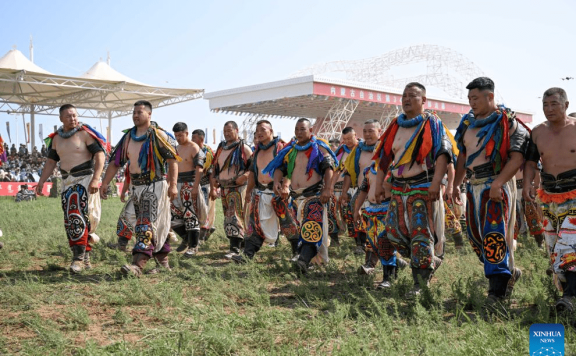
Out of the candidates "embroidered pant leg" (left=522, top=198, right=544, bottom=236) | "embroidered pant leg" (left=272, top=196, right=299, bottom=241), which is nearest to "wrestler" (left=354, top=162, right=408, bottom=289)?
"embroidered pant leg" (left=272, top=196, right=299, bottom=241)

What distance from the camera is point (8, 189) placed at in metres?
25.0

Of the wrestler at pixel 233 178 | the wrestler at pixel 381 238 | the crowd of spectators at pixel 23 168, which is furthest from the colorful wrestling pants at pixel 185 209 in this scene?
the crowd of spectators at pixel 23 168

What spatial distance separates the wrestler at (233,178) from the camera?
352 inches

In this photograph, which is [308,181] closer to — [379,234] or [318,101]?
[379,234]

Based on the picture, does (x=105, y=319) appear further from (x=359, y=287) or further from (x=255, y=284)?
(x=359, y=287)

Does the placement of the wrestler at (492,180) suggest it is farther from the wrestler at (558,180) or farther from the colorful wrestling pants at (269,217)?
the colorful wrestling pants at (269,217)

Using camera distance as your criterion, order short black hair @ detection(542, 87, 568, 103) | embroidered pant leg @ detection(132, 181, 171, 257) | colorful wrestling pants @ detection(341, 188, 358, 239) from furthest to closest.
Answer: colorful wrestling pants @ detection(341, 188, 358, 239) → embroidered pant leg @ detection(132, 181, 171, 257) → short black hair @ detection(542, 87, 568, 103)

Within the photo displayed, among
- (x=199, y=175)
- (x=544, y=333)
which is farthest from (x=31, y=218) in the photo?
(x=544, y=333)

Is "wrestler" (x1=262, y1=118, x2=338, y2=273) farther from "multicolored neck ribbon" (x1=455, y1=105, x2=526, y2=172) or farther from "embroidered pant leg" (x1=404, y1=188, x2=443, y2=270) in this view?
"multicolored neck ribbon" (x1=455, y1=105, x2=526, y2=172)

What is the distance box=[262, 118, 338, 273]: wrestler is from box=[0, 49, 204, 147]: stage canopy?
75.0ft

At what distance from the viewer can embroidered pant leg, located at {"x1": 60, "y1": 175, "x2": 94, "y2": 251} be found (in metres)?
7.40

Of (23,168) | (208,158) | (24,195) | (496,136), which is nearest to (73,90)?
(23,168)

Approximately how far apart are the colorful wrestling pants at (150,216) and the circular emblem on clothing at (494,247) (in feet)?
12.0

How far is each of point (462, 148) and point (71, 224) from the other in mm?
4659
